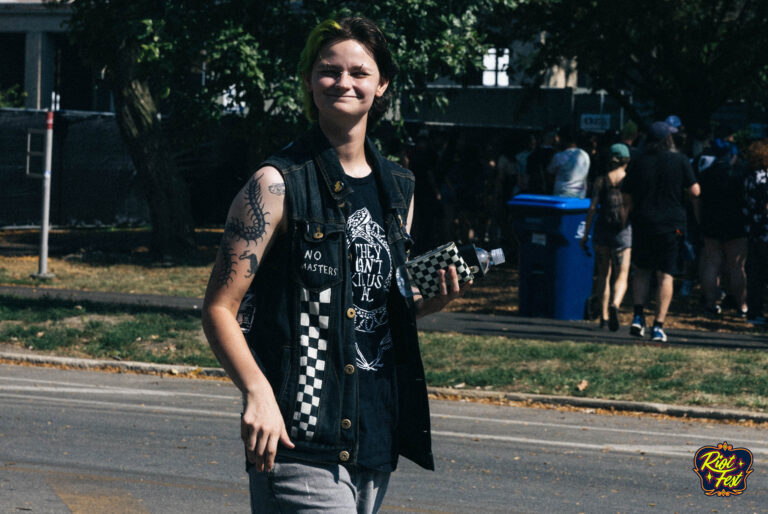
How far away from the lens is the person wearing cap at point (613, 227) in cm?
1152

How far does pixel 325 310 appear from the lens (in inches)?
107

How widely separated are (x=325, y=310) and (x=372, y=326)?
0.14 metres

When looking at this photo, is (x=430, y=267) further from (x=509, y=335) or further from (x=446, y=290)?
(x=509, y=335)

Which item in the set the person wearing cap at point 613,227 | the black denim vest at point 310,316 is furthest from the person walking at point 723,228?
the black denim vest at point 310,316

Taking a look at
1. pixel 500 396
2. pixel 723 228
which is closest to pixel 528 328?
pixel 723 228

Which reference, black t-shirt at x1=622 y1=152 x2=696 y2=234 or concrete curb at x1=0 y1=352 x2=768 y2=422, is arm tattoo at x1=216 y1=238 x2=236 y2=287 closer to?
concrete curb at x1=0 y1=352 x2=768 y2=422

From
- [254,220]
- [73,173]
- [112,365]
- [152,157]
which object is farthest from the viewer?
[73,173]

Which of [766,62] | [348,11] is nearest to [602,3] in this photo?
[766,62]

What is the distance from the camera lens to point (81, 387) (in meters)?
9.55

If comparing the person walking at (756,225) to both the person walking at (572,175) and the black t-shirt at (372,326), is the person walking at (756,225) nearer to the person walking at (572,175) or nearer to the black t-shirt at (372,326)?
the person walking at (572,175)

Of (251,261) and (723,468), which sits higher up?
(251,261)

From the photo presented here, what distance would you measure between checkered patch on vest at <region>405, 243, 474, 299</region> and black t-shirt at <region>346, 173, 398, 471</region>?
14cm

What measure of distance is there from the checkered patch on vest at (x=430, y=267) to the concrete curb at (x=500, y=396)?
6250 mm

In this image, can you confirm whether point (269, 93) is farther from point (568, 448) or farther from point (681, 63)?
point (681, 63)
